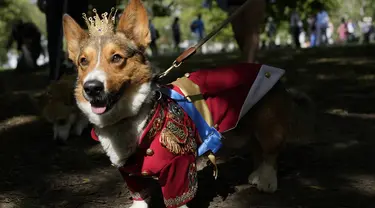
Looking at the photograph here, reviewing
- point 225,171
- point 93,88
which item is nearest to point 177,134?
point 93,88

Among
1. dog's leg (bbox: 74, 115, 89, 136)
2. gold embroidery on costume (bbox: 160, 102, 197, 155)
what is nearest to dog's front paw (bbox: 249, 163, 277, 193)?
gold embroidery on costume (bbox: 160, 102, 197, 155)

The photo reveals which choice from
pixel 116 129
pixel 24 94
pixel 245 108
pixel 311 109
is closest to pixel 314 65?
pixel 24 94

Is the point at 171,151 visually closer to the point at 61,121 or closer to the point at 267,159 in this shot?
the point at 267,159

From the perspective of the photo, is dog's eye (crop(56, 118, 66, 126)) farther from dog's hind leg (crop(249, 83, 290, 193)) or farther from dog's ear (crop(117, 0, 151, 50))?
dog's ear (crop(117, 0, 151, 50))

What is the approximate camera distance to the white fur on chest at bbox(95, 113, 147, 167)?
293 centimetres

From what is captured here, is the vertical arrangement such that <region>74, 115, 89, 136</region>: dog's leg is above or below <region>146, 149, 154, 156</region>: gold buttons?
below

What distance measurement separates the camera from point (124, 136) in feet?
9.62

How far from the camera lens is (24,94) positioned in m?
8.33

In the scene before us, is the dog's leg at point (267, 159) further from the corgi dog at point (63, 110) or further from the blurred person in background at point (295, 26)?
the blurred person in background at point (295, 26)

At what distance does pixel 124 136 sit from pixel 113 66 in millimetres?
423

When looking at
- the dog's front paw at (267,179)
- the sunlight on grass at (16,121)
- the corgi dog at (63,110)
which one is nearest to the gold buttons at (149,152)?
the dog's front paw at (267,179)

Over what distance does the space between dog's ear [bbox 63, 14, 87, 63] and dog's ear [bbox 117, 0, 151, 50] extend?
0.26 meters

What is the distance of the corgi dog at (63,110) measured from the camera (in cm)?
495

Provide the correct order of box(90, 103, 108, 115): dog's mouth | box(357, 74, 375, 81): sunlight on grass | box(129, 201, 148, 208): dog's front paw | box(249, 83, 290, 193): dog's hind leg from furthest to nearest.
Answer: box(357, 74, 375, 81): sunlight on grass → box(249, 83, 290, 193): dog's hind leg → box(129, 201, 148, 208): dog's front paw → box(90, 103, 108, 115): dog's mouth
